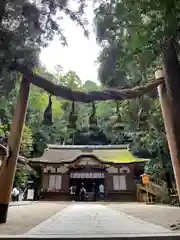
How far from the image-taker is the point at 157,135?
14.0 meters

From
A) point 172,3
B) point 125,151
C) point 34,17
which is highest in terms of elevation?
point 125,151

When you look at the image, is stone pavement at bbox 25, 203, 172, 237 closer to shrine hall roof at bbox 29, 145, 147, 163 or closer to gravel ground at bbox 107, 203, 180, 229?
gravel ground at bbox 107, 203, 180, 229

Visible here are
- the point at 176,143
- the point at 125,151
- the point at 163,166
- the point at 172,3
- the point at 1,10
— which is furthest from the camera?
the point at 125,151

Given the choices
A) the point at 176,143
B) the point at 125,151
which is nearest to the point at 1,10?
the point at 176,143

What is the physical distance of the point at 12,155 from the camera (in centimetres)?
513

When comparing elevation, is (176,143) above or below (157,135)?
below

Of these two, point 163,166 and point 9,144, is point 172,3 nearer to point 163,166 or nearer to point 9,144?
point 9,144

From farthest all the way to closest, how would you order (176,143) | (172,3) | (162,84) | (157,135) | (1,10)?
(157,135)
(162,84)
(176,143)
(1,10)
(172,3)

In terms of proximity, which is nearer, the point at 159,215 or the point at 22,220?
the point at 22,220

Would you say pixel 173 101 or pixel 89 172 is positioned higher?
pixel 89 172

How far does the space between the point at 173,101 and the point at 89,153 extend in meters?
15.4

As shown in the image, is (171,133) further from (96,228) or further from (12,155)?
(12,155)

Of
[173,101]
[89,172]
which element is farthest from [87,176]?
[173,101]

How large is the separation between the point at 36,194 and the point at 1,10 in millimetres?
18333
